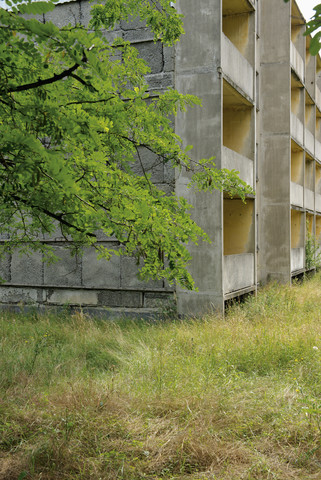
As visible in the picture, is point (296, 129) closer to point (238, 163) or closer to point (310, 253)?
point (310, 253)

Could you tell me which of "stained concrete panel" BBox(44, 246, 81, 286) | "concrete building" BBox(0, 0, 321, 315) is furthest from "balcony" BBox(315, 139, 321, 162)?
"stained concrete panel" BBox(44, 246, 81, 286)

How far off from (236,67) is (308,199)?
32.1ft

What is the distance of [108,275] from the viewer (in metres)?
9.70

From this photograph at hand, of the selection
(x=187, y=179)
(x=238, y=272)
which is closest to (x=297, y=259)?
(x=238, y=272)

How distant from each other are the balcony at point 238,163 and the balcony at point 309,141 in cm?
747

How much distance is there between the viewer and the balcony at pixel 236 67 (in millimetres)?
9547

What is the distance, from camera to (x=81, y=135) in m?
3.55

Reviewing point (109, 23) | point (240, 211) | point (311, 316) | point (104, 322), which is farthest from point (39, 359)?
point (240, 211)

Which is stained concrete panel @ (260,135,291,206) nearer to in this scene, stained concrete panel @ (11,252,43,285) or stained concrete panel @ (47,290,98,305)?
stained concrete panel @ (47,290,98,305)

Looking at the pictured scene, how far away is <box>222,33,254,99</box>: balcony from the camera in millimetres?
9547

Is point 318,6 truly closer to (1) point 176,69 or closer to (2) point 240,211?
(1) point 176,69

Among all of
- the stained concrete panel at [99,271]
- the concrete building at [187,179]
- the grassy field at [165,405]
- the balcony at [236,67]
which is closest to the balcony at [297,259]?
the concrete building at [187,179]

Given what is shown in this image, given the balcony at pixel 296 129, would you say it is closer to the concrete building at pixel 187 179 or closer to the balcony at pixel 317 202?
the concrete building at pixel 187 179

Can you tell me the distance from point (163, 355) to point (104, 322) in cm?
269
